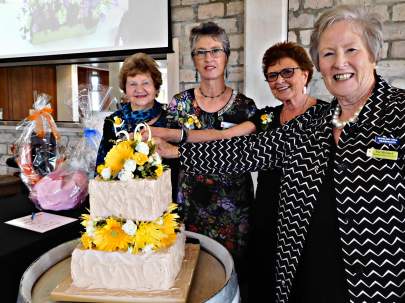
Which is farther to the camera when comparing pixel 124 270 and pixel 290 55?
pixel 290 55

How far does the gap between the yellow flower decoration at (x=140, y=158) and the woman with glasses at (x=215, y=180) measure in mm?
776

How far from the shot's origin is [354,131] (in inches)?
40.0

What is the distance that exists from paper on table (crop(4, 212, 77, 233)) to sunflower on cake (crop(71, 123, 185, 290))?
0.44m

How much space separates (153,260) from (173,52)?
2197 mm

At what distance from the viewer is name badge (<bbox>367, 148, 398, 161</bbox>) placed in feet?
3.00

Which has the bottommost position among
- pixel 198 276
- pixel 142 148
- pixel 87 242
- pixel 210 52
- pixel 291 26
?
pixel 198 276

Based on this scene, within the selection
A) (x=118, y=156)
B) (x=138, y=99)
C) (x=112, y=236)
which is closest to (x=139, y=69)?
(x=138, y=99)

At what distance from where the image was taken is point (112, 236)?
0.82 meters

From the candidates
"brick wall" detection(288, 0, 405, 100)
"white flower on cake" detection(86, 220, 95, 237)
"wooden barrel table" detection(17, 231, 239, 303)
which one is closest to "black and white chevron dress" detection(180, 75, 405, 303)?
"wooden barrel table" detection(17, 231, 239, 303)

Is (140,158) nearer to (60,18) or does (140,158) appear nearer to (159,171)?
(159,171)

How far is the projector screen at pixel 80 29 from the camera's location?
2.82m

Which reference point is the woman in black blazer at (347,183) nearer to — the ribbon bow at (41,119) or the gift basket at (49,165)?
the gift basket at (49,165)

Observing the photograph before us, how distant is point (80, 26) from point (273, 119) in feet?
7.39

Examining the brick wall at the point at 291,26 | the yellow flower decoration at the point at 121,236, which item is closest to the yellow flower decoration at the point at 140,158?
the yellow flower decoration at the point at 121,236
